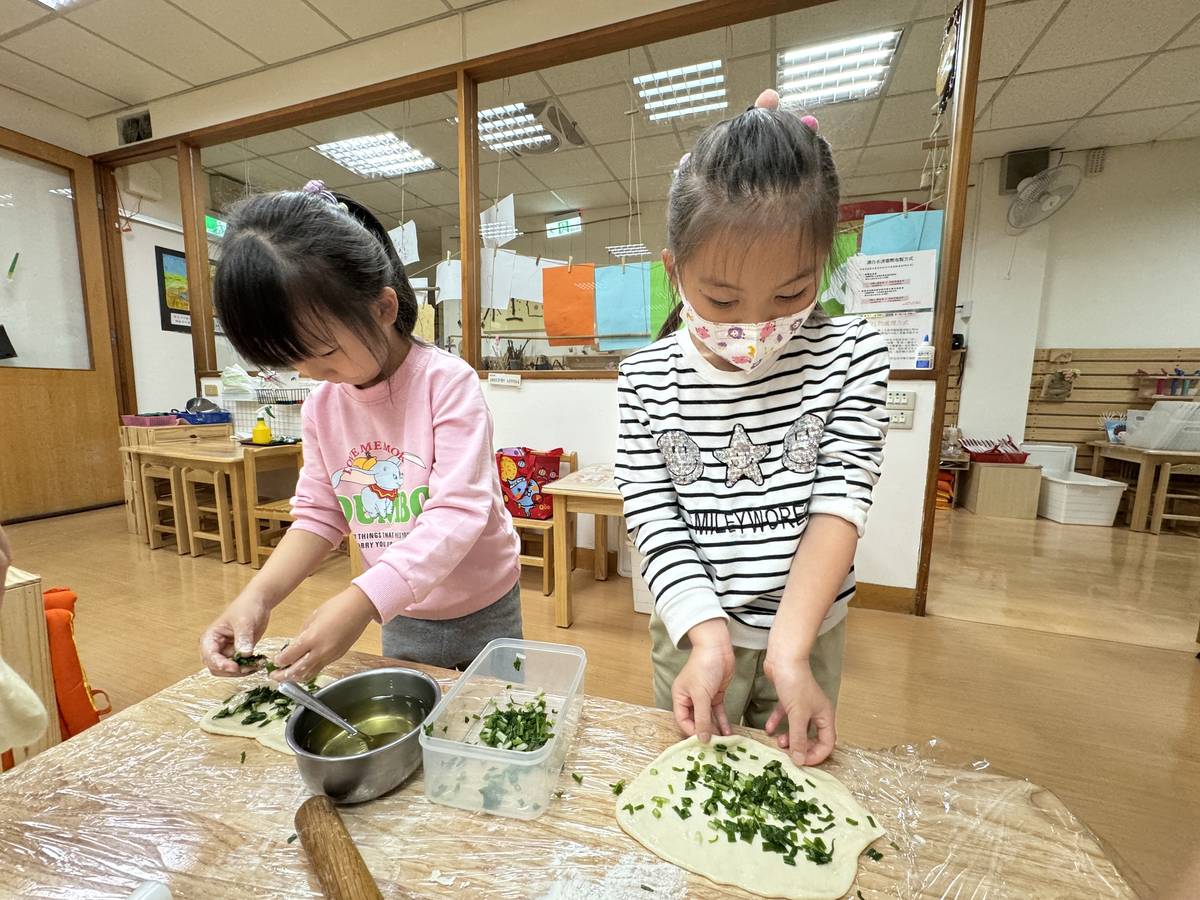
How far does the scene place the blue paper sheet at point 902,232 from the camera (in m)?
2.11

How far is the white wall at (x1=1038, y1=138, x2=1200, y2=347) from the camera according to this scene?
385 centimetres

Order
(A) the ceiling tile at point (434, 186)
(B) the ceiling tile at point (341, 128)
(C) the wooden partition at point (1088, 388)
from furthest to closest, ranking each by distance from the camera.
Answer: (C) the wooden partition at point (1088, 388), (A) the ceiling tile at point (434, 186), (B) the ceiling tile at point (341, 128)

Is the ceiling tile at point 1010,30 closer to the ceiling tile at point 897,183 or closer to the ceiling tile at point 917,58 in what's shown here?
the ceiling tile at point 917,58

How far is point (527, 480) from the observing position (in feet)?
8.12

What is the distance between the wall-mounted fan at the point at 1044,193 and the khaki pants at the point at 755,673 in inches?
181

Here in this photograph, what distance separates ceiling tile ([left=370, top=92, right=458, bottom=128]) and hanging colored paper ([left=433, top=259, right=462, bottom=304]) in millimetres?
1000

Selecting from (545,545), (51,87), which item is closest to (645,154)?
(545,545)

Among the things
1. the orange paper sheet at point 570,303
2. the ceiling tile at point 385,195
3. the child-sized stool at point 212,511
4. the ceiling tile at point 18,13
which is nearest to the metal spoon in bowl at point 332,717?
the orange paper sheet at point 570,303

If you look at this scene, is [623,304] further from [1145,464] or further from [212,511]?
[1145,464]

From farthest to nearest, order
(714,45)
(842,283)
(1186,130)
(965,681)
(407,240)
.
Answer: (1186,130) → (407,240) → (714,45) → (842,283) → (965,681)

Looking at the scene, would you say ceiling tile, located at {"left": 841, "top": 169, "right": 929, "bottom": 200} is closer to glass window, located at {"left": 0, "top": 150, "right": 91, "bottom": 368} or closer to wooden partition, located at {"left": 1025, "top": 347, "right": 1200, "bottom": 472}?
wooden partition, located at {"left": 1025, "top": 347, "right": 1200, "bottom": 472}

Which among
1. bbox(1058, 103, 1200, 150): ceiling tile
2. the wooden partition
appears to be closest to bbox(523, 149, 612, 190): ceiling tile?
bbox(1058, 103, 1200, 150): ceiling tile

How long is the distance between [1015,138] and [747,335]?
4777 mm

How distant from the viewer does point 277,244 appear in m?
0.60
